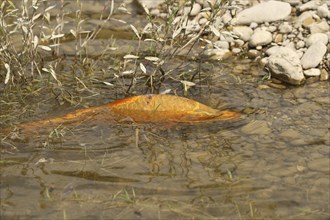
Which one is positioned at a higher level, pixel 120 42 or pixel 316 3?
pixel 316 3

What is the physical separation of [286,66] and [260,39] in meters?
0.74

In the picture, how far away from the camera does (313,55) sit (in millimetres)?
5445

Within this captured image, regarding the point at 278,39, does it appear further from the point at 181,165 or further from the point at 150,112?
the point at 181,165

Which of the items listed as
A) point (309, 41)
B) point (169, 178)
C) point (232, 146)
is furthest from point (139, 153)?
point (309, 41)

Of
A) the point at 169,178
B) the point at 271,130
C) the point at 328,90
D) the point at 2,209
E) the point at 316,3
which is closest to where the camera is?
the point at 2,209

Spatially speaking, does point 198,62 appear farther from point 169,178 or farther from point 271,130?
point 169,178

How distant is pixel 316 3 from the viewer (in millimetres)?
6117

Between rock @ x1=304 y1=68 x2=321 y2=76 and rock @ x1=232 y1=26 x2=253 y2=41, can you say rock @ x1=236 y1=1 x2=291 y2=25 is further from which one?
rock @ x1=304 y1=68 x2=321 y2=76

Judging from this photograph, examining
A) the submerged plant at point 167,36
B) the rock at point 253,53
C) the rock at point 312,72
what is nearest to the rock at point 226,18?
the rock at point 253,53

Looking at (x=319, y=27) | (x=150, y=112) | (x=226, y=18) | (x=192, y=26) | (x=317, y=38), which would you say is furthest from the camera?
(x=226, y=18)

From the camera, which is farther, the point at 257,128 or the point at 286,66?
the point at 286,66

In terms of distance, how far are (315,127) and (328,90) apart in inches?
28.8

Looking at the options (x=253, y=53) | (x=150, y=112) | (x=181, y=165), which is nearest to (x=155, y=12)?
(x=253, y=53)

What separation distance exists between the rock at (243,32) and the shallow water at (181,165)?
1.06 meters
